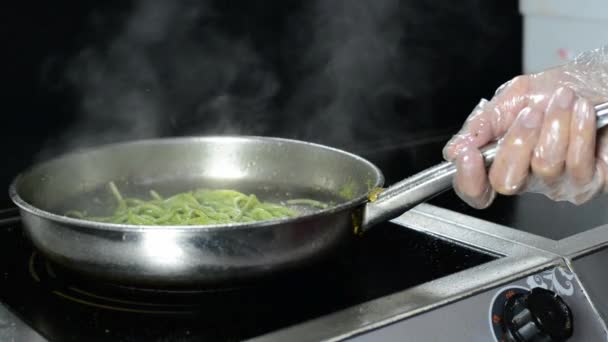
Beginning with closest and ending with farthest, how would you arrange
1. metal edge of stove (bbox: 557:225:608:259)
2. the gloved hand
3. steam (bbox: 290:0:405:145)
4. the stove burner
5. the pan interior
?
1. the gloved hand
2. the stove burner
3. metal edge of stove (bbox: 557:225:608:259)
4. the pan interior
5. steam (bbox: 290:0:405:145)

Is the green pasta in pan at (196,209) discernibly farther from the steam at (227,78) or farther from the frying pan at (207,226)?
the steam at (227,78)

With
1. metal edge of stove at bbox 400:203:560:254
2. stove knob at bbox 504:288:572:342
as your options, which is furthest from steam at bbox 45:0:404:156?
stove knob at bbox 504:288:572:342

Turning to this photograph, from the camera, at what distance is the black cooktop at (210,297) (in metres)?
0.87

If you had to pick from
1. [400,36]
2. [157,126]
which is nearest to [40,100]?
[157,126]

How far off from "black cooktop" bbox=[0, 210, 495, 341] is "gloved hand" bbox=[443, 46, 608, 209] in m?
0.16

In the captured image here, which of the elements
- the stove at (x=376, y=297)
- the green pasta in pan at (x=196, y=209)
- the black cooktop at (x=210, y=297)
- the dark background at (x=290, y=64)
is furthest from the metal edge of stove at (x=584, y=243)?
the dark background at (x=290, y=64)

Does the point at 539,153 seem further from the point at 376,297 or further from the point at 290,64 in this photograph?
the point at 290,64

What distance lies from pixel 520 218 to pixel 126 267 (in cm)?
71

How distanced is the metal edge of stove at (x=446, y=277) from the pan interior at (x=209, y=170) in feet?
0.46

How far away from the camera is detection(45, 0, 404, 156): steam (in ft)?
4.56

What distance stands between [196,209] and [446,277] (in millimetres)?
381

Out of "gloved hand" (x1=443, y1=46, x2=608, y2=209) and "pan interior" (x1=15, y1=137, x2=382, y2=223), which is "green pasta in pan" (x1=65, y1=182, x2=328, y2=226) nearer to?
"pan interior" (x1=15, y1=137, x2=382, y2=223)

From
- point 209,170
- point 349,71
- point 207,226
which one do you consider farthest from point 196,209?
point 349,71

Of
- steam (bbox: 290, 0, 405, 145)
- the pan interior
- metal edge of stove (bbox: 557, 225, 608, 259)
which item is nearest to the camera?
metal edge of stove (bbox: 557, 225, 608, 259)
